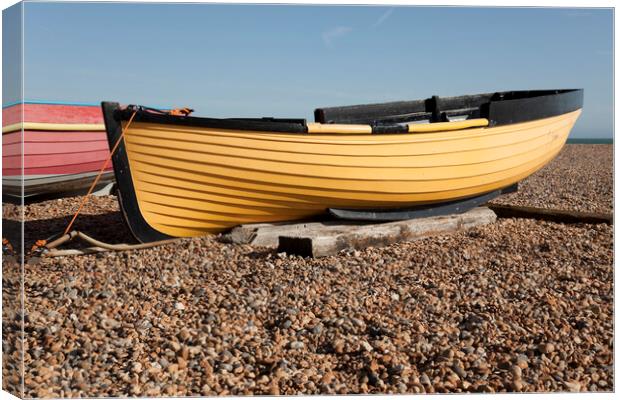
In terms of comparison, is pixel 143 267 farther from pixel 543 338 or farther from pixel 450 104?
pixel 450 104

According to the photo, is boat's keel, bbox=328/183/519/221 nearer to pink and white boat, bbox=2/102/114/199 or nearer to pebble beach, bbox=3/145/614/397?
pebble beach, bbox=3/145/614/397

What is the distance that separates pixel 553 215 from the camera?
721 centimetres

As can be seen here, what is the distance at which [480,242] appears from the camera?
6.09m

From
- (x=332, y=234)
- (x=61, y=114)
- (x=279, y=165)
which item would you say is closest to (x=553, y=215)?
(x=332, y=234)

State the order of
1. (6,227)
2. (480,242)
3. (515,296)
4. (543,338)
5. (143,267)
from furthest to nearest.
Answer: (480,242)
(143,267)
(515,296)
(543,338)
(6,227)

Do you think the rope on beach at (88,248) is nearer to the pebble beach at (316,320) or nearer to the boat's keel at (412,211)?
the pebble beach at (316,320)

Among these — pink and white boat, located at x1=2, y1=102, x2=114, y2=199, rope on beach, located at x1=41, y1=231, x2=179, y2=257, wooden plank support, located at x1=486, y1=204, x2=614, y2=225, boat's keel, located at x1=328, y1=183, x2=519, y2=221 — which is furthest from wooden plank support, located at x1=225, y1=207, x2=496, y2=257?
pink and white boat, located at x1=2, y1=102, x2=114, y2=199

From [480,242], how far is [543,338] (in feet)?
8.00

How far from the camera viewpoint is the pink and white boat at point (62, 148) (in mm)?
8273

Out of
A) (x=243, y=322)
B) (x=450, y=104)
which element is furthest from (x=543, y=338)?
(x=450, y=104)

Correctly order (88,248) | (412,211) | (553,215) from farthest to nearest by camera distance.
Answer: (553,215), (412,211), (88,248)

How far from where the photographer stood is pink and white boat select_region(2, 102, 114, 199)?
827 cm

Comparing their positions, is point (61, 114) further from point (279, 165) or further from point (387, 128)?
point (387, 128)

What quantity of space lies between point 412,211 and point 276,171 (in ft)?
5.35
